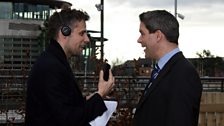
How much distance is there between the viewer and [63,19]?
4.50 m

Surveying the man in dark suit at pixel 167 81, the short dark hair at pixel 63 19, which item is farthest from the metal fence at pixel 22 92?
the man in dark suit at pixel 167 81

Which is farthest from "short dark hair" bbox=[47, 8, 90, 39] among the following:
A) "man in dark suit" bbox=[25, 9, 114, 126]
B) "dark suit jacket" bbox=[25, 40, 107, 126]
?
"dark suit jacket" bbox=[25, 40, 107, 126]

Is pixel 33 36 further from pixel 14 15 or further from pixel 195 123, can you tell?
pixel 195 123

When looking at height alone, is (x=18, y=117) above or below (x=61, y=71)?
below

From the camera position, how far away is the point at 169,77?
14.1 ft

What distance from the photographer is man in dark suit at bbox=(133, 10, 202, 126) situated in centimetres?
417

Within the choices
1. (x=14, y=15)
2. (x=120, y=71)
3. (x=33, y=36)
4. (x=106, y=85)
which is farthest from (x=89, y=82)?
(x=14, y=15)

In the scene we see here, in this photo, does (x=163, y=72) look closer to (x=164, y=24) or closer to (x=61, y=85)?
(x=164, y=24)

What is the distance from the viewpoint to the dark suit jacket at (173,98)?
415cm

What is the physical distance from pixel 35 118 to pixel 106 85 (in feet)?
1.82

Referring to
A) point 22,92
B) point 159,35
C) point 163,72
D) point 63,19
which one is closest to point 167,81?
point 163,72

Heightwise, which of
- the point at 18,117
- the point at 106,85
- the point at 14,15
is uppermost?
the point at 14,15

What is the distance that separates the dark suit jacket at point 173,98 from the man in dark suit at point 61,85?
313 millimetres

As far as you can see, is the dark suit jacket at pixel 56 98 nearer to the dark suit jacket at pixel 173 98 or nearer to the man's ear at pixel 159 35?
the dark suit jacket at pixel 173 98
